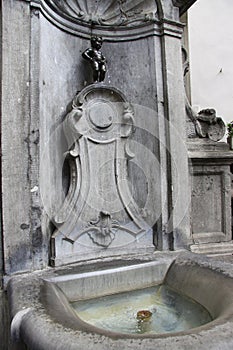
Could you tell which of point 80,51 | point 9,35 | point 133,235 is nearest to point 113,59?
point 80,51

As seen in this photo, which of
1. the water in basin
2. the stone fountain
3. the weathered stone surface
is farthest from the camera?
the weathered stone surface

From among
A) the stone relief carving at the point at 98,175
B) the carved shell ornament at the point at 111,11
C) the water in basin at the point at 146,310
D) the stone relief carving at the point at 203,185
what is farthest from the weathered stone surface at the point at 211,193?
the carved shell ornament at the point at 111,11

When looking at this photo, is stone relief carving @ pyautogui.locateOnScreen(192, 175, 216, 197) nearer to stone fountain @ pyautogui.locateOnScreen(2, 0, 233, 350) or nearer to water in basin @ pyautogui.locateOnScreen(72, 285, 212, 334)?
stone fountain @ pyautogui.locateOnScreen(2, 0, 233, 350)

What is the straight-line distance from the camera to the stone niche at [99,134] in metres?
2.16

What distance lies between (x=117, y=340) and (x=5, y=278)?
113cm

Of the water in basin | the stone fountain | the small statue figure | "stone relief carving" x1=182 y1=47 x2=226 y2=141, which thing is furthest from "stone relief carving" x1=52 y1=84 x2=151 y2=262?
"stone relief carving" x1=182 y1=47 x2=226 y2=141

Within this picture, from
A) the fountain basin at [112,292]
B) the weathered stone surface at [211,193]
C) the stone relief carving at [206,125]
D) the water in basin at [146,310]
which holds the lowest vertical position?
the water in basin at [146,310]

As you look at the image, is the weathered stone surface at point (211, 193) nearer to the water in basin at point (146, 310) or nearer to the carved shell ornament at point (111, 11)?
the water in basin at point (146, 310)

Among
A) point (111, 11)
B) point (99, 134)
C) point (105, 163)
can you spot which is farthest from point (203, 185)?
point (111, 11)

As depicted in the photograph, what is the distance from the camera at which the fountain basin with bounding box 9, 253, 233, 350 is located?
45.7 inches

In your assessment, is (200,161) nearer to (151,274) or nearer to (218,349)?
(151,274)

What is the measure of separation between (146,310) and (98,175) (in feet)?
3.69

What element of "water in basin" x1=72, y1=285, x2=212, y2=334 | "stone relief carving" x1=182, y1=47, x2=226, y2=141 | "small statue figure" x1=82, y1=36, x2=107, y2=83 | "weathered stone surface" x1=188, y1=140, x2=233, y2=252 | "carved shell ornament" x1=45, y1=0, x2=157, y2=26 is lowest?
"water in basin" x1=72, y1=285, x2=212, y2=334

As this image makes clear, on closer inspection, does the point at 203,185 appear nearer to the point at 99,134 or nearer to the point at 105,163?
the point at 105,163
